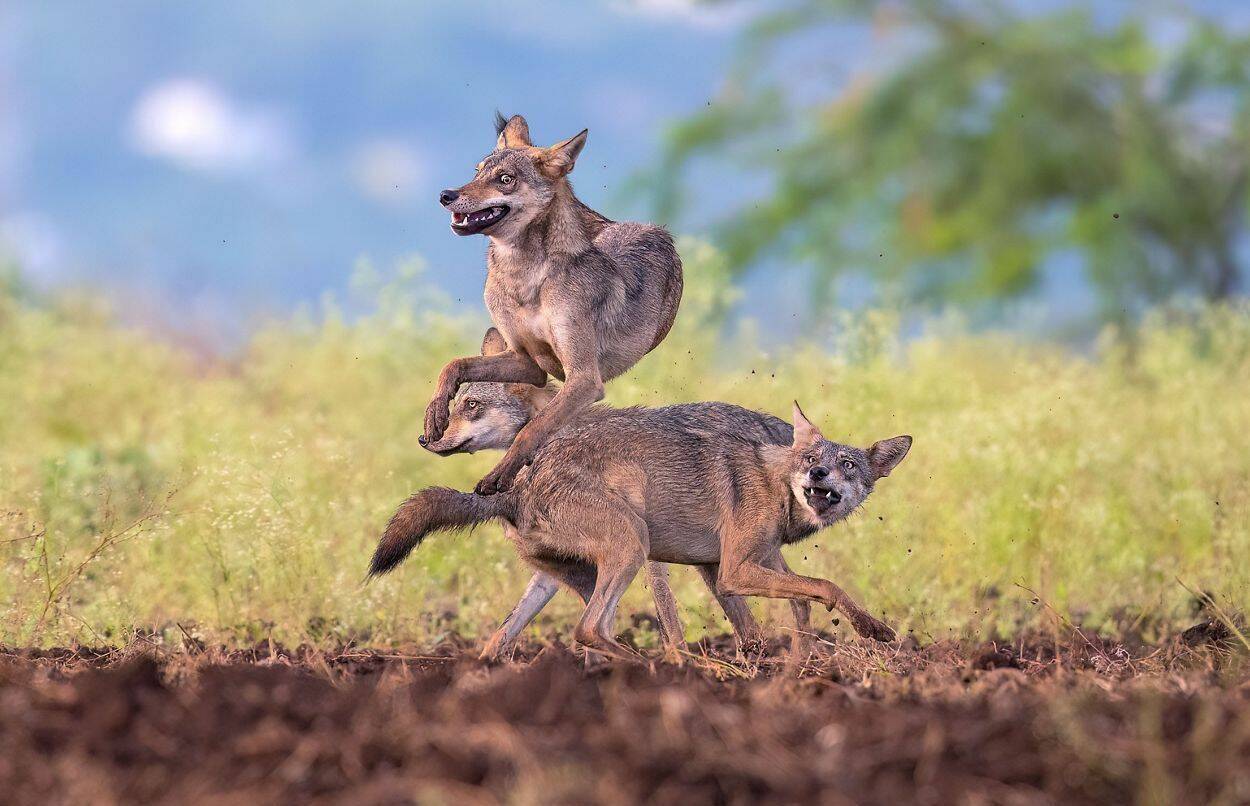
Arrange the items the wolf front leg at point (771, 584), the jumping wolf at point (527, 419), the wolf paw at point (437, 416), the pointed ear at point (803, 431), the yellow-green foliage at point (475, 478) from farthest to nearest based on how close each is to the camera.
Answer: the yellow-green foliage at point (475, 478) < the pointed ear at point (803, 431) < the jumping wolf at point (527, 419) < the wolf paw at point (437, 416) < the wolf front leg at point (771, 584)

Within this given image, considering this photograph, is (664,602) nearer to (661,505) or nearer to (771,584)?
(661,505)

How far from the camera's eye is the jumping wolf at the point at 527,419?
6996mm

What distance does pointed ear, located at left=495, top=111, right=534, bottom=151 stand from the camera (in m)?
7.28

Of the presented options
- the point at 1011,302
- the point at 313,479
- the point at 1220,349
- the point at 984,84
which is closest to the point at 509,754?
the point at 313,479

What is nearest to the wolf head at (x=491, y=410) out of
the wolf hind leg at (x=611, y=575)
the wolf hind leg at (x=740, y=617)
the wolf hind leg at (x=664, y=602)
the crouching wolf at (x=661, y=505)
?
the crouching wolf at (x=661, y=505)

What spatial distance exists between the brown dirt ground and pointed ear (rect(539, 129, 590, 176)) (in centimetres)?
296

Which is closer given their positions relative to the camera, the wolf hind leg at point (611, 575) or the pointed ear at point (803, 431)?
the wolf hind leg at point (611, 575)

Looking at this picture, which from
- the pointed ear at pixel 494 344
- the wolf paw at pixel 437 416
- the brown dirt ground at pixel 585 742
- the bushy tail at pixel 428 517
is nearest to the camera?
the brown dirt ground at pixel 585 742

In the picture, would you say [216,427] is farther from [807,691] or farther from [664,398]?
[807,691]

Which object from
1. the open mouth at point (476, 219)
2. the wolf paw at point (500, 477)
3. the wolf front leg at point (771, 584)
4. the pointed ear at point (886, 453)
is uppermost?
the open mouth at point (476, 219)

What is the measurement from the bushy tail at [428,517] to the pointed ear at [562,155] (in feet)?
5.21

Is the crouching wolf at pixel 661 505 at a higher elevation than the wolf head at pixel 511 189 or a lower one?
lower

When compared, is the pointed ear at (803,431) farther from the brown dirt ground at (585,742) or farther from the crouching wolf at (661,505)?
the brown dirt ground at (585,742)

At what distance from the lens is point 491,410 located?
755 centimetres
